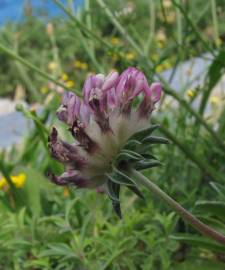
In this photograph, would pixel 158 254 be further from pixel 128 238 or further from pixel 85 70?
pixel 85 70

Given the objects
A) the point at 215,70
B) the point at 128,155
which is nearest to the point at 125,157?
the point at 128,155

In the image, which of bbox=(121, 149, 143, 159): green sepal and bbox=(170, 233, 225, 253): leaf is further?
bbox=(170, 233, 225, 253): leaf

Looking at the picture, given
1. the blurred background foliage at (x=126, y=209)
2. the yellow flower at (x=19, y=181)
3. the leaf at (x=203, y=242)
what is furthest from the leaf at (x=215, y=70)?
the yellow flower at (x=19, y=181)

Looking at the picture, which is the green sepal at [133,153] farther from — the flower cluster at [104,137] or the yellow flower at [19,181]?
the yellow flower at [19,181]

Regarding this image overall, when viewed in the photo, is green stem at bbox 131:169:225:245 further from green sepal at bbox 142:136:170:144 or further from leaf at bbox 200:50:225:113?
leaf at bbox 200:50:225:113

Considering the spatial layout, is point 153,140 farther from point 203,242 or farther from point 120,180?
point 203,242

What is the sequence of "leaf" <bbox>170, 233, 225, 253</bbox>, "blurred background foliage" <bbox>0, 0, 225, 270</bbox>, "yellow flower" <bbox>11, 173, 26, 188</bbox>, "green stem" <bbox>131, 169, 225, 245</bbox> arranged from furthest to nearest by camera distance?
"yellow flower" <bbox>11, 173, 26, 188</bbox> < "blurred background foliage" <bbox>0, 0, 225, 270</bbox> < "leaf" <bbox>170, 233, 225, 253</bbox> < "green stem" <bbox>131, 169, 225, 245</bbox>

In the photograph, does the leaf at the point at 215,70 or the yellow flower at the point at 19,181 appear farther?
the yellow flower at the point at 19,181

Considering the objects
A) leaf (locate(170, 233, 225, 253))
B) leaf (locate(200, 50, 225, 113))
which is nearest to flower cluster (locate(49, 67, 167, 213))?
leaf (locate(170, 233, 225, 253))

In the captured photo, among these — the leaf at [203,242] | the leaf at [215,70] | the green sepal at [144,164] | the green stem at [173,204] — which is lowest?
the leaf at [203,242]

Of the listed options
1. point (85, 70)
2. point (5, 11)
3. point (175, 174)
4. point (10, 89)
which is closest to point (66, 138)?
point (175, 174)
